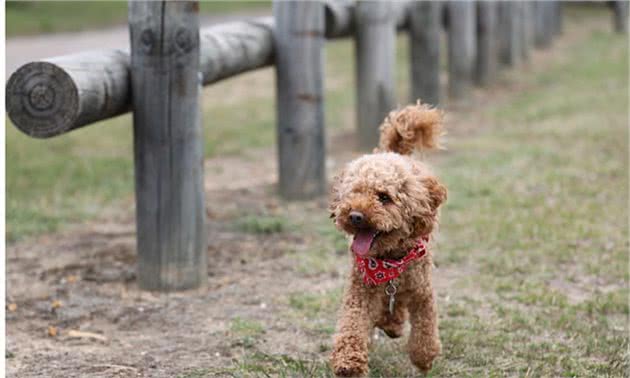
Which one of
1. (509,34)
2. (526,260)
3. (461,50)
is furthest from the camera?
(509,34)

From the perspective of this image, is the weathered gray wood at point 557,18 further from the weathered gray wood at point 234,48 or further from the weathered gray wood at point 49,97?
the weathered gray wood at point 49,97

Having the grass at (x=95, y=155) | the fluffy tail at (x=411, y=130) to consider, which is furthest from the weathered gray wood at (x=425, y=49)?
the fluffy tail at (x=411, y=130)

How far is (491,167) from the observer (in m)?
8.40

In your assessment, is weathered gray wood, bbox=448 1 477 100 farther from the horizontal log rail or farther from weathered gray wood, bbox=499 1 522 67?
the horizontal log rail

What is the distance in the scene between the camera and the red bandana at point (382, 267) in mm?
3900

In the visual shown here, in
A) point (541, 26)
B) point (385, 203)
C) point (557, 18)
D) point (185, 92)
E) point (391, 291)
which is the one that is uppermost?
point (185, 92)

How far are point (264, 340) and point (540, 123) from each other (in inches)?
268

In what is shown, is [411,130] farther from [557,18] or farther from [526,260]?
[557,18]

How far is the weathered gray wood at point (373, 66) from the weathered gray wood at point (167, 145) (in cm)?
361

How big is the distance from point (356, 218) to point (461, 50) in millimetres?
9280

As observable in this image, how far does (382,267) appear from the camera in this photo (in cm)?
391

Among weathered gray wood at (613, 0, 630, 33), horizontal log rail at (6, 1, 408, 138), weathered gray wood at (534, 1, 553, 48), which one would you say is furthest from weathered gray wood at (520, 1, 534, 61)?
horizontal log rail at (6, 1, 408, 138)

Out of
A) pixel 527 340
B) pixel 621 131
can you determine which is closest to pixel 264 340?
pixel 527 340

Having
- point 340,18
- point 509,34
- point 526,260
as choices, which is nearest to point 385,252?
point 526,260
